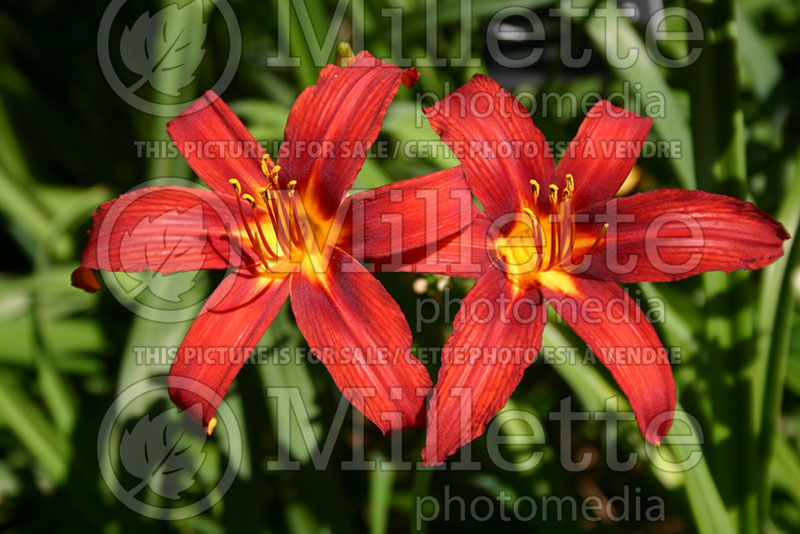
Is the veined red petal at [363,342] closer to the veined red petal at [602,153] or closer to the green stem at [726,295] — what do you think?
the veined red petal at [602,153]

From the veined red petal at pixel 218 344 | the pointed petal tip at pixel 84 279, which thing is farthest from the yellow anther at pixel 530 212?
the pointed petal tip at pixel 84 279

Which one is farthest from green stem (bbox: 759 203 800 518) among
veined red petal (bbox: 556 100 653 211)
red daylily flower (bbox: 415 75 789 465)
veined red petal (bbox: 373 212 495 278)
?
veined red petal (bbox: 373 212 495 278)

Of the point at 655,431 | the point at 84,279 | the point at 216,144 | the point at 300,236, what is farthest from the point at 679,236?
the point at 84,279

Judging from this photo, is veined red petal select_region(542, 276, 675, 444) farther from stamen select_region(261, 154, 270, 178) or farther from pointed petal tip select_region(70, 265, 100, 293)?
pointed petal tip select_region(70, 265, 100, 293)

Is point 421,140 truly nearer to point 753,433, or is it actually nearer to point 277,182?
point 277,182

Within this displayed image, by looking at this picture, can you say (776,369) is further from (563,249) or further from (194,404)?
(194,404)

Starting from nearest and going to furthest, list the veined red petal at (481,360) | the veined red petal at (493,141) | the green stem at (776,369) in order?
the veined red petal at (481,360)
the veined red petal at (493,141)
the green stem at (776,369)
